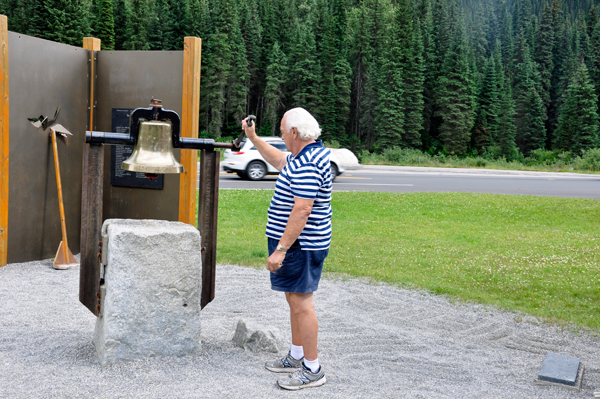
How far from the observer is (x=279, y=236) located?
354cm

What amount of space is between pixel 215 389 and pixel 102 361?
2.83 ft

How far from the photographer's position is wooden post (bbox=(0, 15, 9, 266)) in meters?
6.36

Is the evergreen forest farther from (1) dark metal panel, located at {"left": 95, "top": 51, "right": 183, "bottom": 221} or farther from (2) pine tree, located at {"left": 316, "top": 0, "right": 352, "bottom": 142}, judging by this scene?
(1) dark metal panel, located at {"left": 95, "top": 51, "right": 183, "bottom": 221}

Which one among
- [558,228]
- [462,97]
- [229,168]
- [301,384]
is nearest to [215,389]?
[301,384]

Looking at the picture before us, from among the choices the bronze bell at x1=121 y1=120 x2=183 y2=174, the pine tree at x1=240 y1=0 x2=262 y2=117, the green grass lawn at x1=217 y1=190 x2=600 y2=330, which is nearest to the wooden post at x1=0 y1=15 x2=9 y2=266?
the green grass lawn at x1=217 y1=190 x2=600 y2=330

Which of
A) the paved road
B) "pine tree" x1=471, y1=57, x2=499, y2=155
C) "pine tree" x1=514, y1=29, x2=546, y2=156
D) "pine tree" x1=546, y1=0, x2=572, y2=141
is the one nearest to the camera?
the paved road

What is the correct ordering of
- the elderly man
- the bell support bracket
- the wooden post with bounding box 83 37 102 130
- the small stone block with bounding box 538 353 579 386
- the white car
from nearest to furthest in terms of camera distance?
the elderly man < the small stone block with bounding box 538 353 579 386 < the bell support bracket < the wooden post with bounding box 83 37 102 130 < the white car

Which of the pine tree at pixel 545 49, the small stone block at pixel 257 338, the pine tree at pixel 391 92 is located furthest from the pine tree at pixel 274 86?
the small stone block at pixel 257 338

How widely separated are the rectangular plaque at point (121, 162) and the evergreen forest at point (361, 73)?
159 ft

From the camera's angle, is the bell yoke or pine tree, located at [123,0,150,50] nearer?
the bell yoke

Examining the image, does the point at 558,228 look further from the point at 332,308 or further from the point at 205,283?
the point at 205,283

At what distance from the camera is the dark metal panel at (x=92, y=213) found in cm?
397

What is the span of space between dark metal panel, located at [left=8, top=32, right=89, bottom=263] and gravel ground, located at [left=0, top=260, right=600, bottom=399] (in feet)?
2.44

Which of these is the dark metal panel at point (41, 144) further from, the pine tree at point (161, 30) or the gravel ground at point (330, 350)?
the pine tree at point (161, 30)
